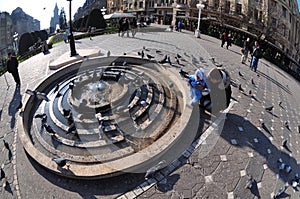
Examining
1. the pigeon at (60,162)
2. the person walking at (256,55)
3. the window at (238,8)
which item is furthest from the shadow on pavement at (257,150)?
the window at (238,8)

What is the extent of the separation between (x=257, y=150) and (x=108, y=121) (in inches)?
169

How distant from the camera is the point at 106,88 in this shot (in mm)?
8133

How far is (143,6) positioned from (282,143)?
39.0 meters

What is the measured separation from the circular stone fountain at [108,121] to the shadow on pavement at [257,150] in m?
1.19

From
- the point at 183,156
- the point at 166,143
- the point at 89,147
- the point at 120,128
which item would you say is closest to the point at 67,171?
the point at 89,147

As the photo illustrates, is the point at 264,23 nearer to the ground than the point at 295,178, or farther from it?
farther from it

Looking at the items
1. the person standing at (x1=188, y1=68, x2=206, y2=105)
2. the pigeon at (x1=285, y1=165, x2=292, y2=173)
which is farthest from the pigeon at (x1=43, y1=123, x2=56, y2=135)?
the pigeon at (x1=285, y1=165, x2=292, y2=173)

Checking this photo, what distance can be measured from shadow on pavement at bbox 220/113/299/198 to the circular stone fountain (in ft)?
3.90

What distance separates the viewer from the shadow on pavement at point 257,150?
5176 mm

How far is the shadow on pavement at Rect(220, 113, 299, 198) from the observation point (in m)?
5.18

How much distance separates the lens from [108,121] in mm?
6512

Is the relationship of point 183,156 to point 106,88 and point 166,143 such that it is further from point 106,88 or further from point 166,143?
point 106,88

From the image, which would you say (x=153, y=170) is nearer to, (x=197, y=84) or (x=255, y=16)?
(x=197, y=84)

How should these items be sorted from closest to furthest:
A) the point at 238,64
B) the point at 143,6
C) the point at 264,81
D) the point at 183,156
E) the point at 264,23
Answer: the point at 183,156, the point at 264,81, the point at 238,64, the point at 264,23, the point at 143,6
